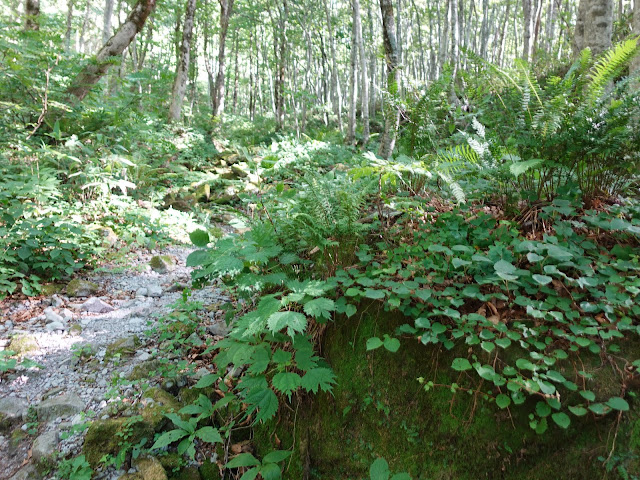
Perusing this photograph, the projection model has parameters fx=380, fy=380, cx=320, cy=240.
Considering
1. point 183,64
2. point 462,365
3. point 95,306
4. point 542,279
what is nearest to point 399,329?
point 462,365

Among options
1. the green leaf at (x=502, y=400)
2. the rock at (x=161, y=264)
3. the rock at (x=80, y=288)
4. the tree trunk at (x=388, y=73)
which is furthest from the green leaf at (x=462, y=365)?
the rock at (x=161, y=264)

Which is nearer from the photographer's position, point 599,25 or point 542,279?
point 542,279

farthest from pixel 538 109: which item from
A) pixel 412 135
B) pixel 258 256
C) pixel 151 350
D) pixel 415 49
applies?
pixel 415 49

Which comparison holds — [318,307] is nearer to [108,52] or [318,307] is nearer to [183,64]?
[108,52]

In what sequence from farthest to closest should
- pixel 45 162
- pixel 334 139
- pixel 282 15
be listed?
pixel 282 15, pixel 334 139, pixel 45 162

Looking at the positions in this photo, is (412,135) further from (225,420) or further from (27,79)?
(27,79)

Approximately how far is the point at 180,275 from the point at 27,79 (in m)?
4.70

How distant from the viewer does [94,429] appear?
7.84 ft

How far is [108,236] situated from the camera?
543 cm

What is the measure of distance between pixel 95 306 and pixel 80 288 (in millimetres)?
443

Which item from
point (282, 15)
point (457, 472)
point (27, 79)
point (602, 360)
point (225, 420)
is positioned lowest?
point (225, 420)

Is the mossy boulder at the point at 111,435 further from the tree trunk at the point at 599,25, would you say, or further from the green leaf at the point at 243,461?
the tree trunk at the point at 599,25

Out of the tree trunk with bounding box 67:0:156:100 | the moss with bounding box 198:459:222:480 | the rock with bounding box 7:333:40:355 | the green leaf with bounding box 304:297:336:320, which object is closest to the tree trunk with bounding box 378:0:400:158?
the green leaf with bounding box 304:297:336:320

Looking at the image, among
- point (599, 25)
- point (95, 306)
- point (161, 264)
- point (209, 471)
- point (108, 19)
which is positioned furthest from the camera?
point (108, 19)
